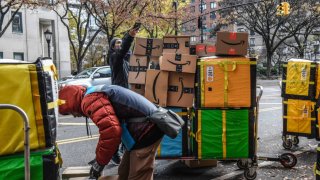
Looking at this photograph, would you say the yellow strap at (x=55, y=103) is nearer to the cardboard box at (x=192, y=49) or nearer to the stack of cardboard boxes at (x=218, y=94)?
the stack of cardboard boxes at (x=218, y=94)

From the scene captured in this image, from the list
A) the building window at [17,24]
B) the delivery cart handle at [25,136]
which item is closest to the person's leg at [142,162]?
the delivery cart handle at [25,136]

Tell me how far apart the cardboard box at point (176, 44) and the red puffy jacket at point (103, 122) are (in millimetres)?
2833

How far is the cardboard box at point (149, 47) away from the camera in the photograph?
20.8 feet

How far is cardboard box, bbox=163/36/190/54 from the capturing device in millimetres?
6156

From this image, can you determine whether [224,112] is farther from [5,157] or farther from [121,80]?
[5,157]

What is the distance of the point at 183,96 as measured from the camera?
238 inches

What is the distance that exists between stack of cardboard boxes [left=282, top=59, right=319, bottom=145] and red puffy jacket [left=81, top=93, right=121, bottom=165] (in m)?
4.98

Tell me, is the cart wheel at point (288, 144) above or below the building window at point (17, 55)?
below

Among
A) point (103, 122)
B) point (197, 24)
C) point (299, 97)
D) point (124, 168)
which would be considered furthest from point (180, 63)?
point (197, 24)

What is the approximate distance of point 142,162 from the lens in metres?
3.76

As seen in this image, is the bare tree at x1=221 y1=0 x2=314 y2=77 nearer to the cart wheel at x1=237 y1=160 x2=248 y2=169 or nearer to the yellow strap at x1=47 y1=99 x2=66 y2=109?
the cart wheel at x1=237 y1=160 x2=248 y2=169

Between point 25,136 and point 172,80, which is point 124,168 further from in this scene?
point 172,80

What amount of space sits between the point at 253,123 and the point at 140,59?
1906 millimetres

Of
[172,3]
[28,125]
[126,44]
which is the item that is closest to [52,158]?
[28,125]
